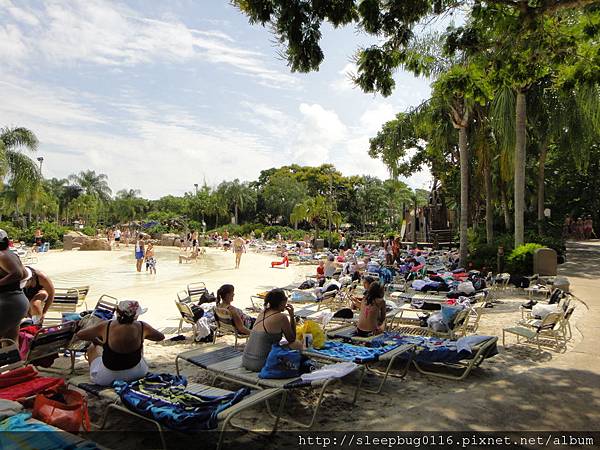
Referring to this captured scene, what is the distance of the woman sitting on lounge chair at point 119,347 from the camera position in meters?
4.34

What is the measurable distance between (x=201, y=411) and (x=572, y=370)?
199 inches

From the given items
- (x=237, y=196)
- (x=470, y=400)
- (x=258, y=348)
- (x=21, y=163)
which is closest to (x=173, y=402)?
(x=258, y=348)

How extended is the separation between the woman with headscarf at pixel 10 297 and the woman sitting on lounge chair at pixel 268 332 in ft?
8.85

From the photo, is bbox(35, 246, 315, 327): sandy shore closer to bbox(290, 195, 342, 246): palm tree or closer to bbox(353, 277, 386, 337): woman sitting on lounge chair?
bbox(353, 277, 386, 337): woman sitting on lounge chair

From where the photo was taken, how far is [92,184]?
225 ft

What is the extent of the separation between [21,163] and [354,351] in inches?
1081

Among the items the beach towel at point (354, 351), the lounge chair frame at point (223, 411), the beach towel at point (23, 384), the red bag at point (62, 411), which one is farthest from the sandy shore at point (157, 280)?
the red bag at point (62, 411)

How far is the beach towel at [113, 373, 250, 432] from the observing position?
11.4 ft

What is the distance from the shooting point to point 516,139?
15961 mm

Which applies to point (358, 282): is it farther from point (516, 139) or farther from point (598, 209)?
point (598, 209)

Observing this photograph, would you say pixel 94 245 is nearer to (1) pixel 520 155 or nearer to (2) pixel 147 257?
(2) pixel 147 257

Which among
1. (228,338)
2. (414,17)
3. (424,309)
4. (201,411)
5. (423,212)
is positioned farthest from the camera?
(423,212)

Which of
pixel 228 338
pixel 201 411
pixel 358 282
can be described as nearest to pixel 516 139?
pixel 358 282

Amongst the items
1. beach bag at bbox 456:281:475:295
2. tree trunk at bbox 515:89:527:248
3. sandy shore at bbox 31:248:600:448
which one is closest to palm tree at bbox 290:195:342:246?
tree trunk at bbox 515:89:527:248
